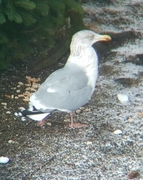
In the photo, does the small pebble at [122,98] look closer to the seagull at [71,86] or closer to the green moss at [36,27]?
the seagull at [71,86]

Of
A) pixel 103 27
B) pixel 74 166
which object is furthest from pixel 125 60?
pixel 74 166

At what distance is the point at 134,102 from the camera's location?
17.1ft

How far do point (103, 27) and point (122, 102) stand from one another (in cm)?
194

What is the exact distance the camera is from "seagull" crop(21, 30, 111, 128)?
4.45m

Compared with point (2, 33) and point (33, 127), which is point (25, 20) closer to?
point (2, 33)

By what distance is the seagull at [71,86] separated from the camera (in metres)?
4.45

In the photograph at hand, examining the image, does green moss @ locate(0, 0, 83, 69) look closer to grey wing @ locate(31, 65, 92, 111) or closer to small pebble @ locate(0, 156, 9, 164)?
grey wing @ locate(31, 65, 92, 111)

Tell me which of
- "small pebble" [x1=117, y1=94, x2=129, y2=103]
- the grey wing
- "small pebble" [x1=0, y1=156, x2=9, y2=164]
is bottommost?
"small pebble" [x1=117, y1=94, x2=129, y2=103]

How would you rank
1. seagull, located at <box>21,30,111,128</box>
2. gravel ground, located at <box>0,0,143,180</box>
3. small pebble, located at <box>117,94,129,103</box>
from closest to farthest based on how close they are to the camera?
1. gravel ground, located at <box>0,0,143,180</box>
2. seagull, located at <box>21,30,111,128</box>
3. small pebble, located at <box>117,94,129,103</box>

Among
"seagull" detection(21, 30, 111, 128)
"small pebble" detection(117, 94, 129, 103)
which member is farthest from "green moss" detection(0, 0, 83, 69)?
"small pebble" detection(117, 94, 129, 103)

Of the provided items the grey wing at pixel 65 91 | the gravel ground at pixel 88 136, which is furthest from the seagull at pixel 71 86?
the gravel ground at pixel 88 136

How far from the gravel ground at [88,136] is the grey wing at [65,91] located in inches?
11.3

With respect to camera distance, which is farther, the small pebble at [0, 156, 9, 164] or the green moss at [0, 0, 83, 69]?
the green moss at [0, 0, 83, 69]

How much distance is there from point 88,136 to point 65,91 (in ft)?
1.46
